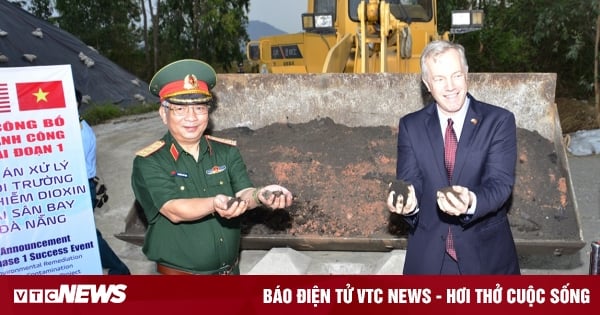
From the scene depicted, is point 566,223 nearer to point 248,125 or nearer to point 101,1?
point 248,125

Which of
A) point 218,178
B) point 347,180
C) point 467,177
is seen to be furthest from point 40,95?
point 347,180

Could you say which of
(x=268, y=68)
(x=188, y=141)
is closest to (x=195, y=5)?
(x=268, y=68)

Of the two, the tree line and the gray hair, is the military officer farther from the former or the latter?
the tree line

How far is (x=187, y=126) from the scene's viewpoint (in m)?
2.42

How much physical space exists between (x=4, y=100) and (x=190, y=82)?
1357 millimetres

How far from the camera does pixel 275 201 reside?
2293 mm

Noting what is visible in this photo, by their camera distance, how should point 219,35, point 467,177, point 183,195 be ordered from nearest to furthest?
point 467,177 < point 183,195 < point 219,35

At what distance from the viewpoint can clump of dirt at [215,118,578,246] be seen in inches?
182

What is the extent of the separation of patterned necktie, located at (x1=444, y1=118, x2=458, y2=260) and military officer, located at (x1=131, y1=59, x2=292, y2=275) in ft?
1.98

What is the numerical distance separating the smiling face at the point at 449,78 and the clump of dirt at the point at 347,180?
227cm

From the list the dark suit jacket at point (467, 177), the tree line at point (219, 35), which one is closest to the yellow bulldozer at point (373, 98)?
the dark suit jacket at point (467, 177)

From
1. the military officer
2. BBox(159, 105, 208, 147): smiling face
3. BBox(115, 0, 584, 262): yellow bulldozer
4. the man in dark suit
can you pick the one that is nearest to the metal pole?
the man in dark suit

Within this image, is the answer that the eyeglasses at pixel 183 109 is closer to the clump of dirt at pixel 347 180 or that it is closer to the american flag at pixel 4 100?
the american flag at pixel 4 100

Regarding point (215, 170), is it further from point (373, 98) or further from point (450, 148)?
point (373, 98)
